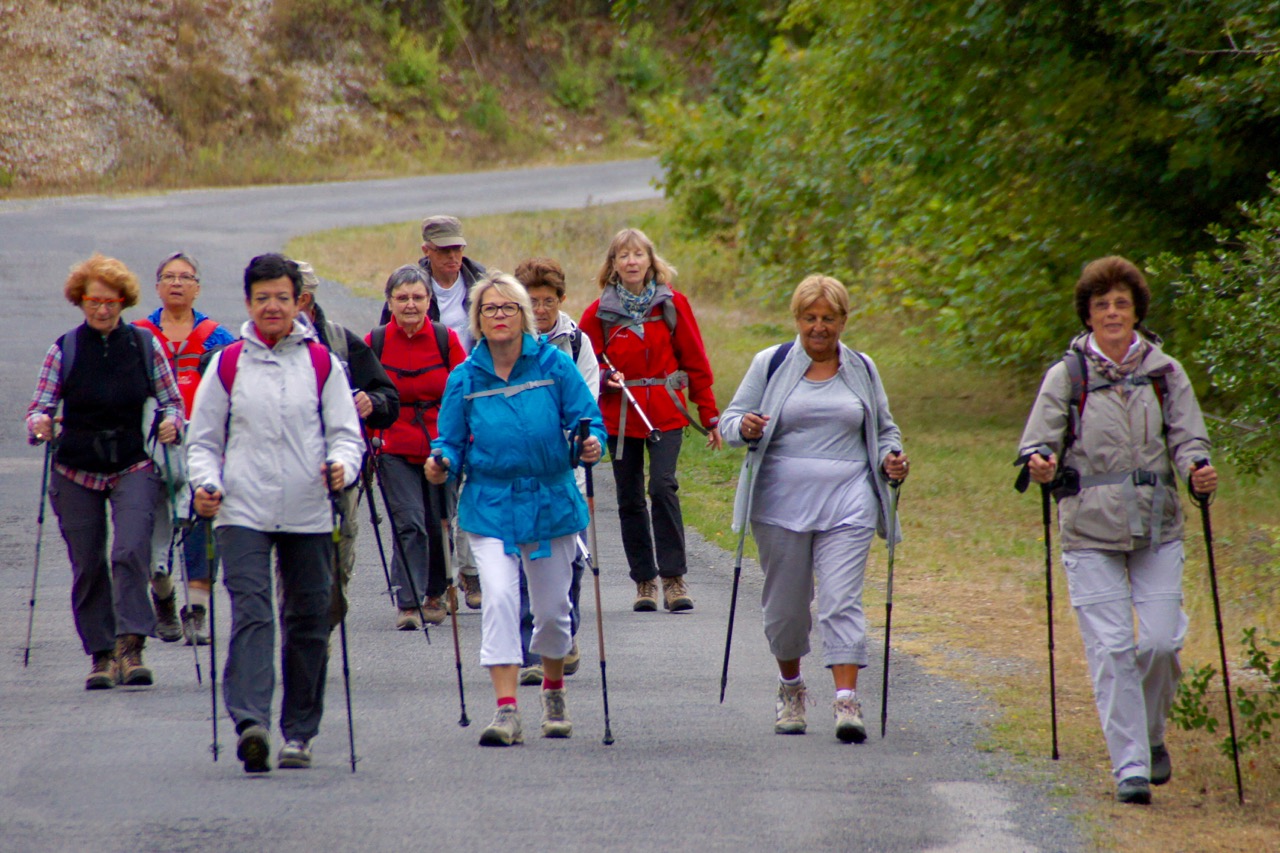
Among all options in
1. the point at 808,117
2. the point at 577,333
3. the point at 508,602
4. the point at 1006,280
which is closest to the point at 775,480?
the point at 508,602

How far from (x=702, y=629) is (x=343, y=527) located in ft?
7.10

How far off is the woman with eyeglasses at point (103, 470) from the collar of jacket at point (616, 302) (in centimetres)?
245

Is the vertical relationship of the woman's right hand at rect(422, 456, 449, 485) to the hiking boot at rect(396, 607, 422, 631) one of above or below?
above

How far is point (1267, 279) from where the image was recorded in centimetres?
838

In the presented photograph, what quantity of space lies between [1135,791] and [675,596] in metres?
3.78

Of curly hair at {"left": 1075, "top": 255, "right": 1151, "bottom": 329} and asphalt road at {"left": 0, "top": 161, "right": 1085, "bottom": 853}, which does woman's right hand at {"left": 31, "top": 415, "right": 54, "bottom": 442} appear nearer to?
asphalt road at {"left": 0, "top": 161, "right": 1085, "bottom": 853}

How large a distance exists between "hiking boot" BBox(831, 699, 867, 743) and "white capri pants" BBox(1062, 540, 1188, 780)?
100 cm

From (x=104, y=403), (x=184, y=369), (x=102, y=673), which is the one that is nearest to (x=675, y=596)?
(x=184, y=369)

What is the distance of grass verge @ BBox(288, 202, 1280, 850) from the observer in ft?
19.7

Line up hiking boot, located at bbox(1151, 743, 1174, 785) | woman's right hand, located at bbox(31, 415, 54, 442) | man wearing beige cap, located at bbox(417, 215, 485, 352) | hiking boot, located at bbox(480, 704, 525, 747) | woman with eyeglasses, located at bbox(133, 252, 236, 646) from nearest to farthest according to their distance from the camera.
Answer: hiking boot, located at bbox(1151, 743, 1174, 785)
hiking boot, located at bbox(480, 704, 525, 747)
woman's right hand, located at bbox(31, 415, 54, 442)
woman with eyeglasses, located at bbox(133, 252, 236, 646)
man wearing beige cap, located at bbox(417, 215, 485, 352)

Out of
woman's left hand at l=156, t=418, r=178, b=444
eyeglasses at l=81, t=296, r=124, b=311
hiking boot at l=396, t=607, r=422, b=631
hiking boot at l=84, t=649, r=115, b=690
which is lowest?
hiking boot at l=84, t=649, r=115, b=690

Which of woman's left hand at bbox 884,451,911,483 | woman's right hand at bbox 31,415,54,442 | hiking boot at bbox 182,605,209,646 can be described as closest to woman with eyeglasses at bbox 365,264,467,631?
hiking boot at bbox 182,605,209,646

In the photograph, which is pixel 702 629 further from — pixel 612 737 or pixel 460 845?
pixel 460 845

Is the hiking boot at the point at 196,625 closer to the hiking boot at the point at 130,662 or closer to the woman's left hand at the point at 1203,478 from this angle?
the hiking boot at the point at 130,662
